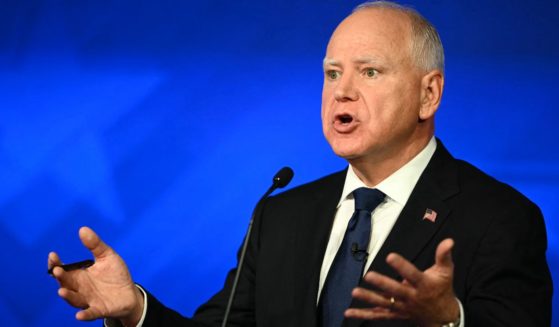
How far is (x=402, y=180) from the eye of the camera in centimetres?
246

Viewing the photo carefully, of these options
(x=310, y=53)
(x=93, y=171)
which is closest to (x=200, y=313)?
(x=93, y=171)

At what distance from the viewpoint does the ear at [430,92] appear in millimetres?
2518

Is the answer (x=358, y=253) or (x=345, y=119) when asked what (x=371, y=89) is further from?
(x=358, y=253)

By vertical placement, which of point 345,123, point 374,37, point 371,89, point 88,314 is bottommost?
point 88,314

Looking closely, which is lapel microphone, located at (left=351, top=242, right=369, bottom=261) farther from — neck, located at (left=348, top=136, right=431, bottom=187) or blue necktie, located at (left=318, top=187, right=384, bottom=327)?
neck, located at (left=348, top=136, right=431, bottom=187)

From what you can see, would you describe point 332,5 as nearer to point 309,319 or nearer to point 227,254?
point 227,254

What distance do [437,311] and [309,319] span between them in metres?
0.58

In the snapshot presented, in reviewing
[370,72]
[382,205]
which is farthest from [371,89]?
[382,205]

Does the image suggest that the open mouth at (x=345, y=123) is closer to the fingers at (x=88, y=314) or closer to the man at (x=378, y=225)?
the man at (x=378, y=225)

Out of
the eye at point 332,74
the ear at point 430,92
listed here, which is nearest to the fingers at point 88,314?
the eye at point 332,74

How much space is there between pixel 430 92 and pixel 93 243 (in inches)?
42.1

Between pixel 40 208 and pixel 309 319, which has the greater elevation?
pixel 40 208

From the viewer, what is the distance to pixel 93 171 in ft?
10.9

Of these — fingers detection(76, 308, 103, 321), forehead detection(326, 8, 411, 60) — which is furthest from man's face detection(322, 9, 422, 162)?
fingers detection(76, 308, 103, 321)
